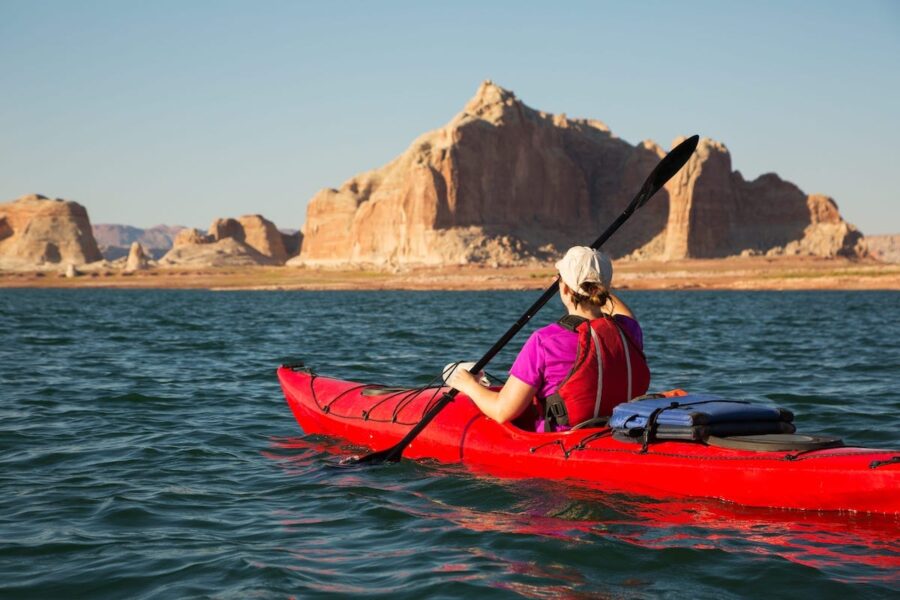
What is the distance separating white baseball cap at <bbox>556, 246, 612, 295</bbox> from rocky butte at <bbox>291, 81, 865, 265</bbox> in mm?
88921

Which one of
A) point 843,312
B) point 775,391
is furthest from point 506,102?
point 775,391

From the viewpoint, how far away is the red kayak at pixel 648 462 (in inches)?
187

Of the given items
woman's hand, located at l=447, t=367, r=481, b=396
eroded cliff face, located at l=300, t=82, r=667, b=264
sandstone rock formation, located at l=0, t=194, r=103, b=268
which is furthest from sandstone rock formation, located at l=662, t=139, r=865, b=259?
woman's hand, located at l=447, t=367, r=481, b=396

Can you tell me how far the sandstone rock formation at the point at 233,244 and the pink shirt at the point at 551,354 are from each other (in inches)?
4733

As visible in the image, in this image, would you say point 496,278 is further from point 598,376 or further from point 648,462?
point 648,462

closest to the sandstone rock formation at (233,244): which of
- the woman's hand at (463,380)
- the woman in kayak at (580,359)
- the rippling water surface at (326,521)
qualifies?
the rippling water surface at (326,521)

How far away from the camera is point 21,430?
8.06m

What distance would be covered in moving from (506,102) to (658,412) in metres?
110

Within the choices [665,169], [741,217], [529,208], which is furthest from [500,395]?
[741,217]

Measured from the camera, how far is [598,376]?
5449mm

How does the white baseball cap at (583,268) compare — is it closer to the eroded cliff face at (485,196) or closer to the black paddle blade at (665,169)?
the black paddle blade at (665,169)

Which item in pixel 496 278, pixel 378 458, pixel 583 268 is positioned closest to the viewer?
pixel 583 268

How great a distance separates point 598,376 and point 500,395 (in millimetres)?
621

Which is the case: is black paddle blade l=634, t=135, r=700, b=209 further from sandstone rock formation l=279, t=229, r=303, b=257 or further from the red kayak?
sandstone rock formation l=279, t=229, r=303, b=257
